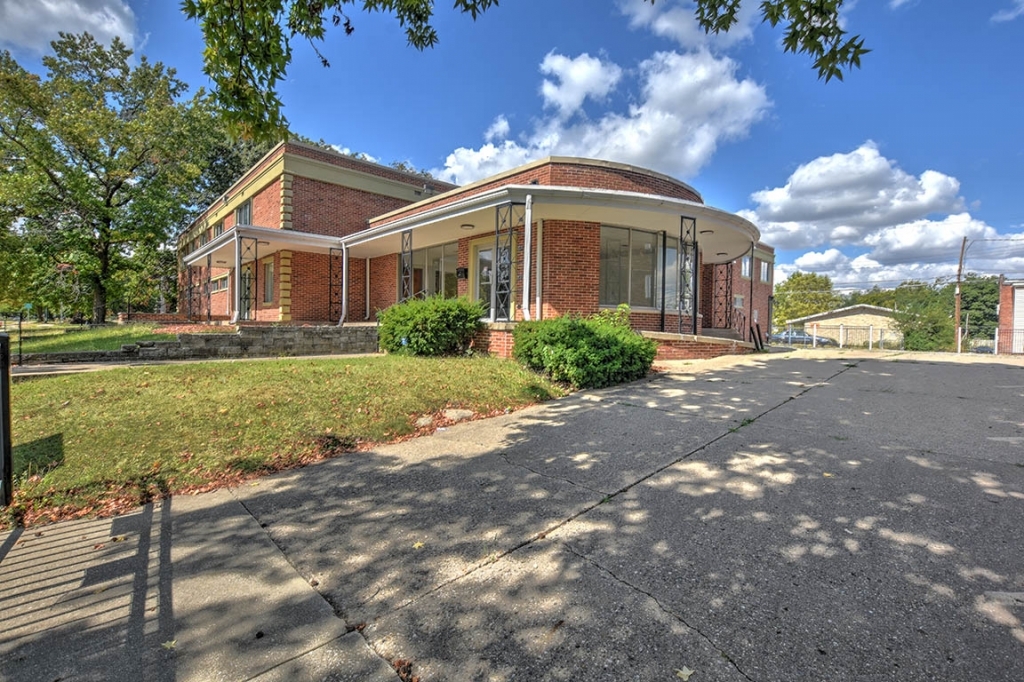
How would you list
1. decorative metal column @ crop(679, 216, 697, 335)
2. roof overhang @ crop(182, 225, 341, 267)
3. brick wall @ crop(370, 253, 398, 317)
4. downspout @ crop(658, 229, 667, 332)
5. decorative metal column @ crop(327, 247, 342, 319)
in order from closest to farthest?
decorative metal column @ crop(679, 216, 697, 335), downspout @ crop(658, 229, 667, 332), roof overhang @ crop(182, 225, 341, 267), brick wall @ crop(370, 253, 398, 317), decorative metal column @ crop(327, 247, 342, 319)

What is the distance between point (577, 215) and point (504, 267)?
7.42 ft

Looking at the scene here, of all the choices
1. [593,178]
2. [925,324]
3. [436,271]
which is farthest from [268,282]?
[925,324]

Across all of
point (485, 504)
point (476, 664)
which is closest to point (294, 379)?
point (485, 504)

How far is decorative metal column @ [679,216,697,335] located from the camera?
12.1 m

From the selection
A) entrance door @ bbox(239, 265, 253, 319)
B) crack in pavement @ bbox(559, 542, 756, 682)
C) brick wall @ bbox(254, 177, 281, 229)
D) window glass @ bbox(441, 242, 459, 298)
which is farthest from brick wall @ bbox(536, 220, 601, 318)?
entrance door @ bbox(239, 265, 253, 319)

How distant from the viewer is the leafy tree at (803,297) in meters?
63.9

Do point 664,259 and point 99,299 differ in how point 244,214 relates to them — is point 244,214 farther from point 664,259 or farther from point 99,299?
point 664,259

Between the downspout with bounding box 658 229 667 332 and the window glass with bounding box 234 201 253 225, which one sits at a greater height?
the window glass with bounding box 234 201 253 225

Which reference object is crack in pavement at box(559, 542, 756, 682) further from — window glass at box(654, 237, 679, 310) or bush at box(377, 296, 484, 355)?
window glass at box(654, 237, 679, 310)

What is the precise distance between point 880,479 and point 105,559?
5.42m

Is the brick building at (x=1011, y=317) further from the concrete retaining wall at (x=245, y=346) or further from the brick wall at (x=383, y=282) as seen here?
the concrete retaining wall at (x=245, y=346)

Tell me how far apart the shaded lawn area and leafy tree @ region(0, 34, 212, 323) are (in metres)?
18.4

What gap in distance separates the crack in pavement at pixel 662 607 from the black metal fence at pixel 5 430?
4.31 meters

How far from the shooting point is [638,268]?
12.7 m
